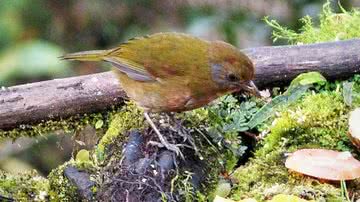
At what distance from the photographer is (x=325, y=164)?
3.97 metres

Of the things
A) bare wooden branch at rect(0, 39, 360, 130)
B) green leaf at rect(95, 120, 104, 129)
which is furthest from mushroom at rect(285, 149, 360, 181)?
green leaf at rect(95, 120, 104, 129)

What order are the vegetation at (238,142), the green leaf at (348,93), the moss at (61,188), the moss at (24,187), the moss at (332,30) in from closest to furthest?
1. the vegetation at (238,142)
2. the moss at (61,188)
3. the moss at (24,187)
4. the green leaf at (348,93)
5. the moss at (332,30)

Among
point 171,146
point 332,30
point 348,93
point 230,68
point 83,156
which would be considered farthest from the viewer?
point 332,30

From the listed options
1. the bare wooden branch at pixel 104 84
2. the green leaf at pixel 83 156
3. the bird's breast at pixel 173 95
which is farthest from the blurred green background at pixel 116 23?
the bird's breast at pixel 173 95

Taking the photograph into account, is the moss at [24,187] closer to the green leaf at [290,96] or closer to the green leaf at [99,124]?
the green leaf at [99,124]

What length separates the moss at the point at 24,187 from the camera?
4395mm

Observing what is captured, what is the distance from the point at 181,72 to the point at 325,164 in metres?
0.91

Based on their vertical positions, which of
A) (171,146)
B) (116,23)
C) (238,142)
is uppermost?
(171,146)

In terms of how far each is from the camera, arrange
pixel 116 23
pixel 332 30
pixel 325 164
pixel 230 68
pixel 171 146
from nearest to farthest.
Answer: pixel 325 164, pixel 171 146, pixel 230 68, pixel 332 30, pixel 116 23

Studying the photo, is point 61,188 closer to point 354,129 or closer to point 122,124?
point 122,124

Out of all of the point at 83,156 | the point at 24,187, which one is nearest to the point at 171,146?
the point at 83,156

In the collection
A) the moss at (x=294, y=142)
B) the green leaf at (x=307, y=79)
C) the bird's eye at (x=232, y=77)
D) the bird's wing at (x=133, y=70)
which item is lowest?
the moss at (x=294, y=142)

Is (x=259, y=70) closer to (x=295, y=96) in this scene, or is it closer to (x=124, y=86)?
(x=295, y=96)

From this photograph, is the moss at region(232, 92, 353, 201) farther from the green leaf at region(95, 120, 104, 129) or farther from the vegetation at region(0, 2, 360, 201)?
the green leaf at region(95, 120, 104, 129)
